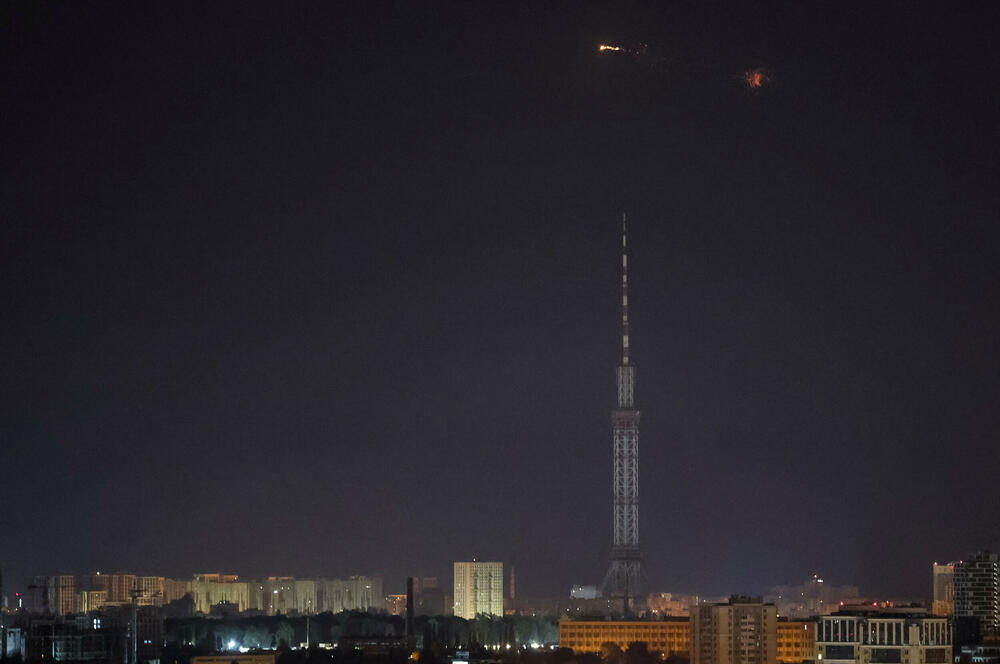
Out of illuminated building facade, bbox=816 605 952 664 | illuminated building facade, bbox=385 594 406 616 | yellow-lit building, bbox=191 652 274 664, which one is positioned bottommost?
yellow-lit building, bbox=191 652 274 664

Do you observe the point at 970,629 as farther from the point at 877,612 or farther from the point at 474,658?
the point at 474,658

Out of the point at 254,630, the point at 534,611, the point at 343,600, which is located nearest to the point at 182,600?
the point at 343,600

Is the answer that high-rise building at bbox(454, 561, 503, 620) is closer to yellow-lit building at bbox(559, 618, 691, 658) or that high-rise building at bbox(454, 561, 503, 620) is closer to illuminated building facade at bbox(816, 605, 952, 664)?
yellow-lit building at bbox(559, 618, 691, 658)

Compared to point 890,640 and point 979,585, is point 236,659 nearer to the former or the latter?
point 890,640

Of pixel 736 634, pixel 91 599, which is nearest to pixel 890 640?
pixel 736 634

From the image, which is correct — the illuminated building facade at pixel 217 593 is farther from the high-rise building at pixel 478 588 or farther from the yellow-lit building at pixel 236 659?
the yellow-lit building at pixel 236 659

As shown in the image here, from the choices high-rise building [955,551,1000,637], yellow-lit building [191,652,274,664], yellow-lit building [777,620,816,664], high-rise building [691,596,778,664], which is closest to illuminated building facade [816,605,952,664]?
yellow-lit building [777,620,816,664]
